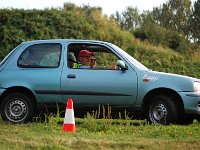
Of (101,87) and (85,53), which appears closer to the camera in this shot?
(101,87)

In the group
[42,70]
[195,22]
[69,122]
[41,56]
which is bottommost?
[69,122]

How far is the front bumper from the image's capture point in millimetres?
9859

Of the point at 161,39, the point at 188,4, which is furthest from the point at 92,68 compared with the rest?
the point at 188,4

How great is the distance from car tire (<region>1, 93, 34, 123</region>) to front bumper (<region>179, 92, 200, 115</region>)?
2.95 m

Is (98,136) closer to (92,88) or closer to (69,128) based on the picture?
(69,128)

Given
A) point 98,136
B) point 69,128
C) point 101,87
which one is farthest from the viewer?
point 101,87

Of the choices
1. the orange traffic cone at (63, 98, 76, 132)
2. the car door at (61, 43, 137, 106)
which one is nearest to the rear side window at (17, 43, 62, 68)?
the car door at (61, 43, 137, 106)

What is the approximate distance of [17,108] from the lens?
1035 centimetres

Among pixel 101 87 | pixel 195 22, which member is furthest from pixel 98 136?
pixel 195 22

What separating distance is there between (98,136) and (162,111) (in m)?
2.20

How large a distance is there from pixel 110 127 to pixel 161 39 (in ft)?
102

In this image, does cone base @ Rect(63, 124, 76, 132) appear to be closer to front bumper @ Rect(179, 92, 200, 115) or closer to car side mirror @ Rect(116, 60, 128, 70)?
car side mirror @ Rect(116, 60, 128, 70)

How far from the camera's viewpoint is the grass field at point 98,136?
24.7 ft

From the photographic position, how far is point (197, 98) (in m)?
9.88
